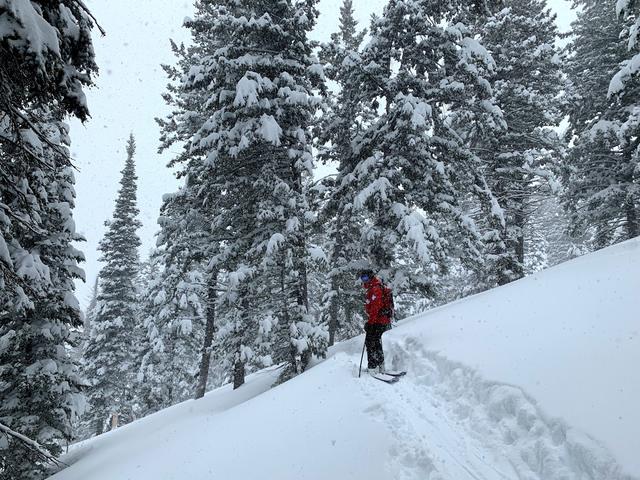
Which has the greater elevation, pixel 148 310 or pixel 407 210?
pixel 407 210

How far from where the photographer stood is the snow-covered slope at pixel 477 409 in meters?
5.04

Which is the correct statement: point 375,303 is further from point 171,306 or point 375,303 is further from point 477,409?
point 171,306

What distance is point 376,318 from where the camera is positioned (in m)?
9.57

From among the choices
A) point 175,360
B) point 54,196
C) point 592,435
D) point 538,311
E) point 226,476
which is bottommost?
point 175,360

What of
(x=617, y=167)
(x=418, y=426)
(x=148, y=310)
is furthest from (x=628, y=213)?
(x=148, y=310)

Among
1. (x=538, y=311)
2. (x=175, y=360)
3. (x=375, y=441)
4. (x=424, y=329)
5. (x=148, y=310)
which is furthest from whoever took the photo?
(x=175, y=360)

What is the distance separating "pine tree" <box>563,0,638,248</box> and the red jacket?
14.8m

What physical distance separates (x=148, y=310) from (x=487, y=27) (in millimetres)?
23937

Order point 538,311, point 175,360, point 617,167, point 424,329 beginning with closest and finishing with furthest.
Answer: point 538,311, point 424,329, point 617,167, point 175,360

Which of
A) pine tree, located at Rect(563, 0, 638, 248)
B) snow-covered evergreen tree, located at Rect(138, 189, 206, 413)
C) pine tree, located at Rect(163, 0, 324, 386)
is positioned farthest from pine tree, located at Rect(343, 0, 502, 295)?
pine tree, located at Rect(563, 0, 638, 248)

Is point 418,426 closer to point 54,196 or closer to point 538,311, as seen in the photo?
point 538,311

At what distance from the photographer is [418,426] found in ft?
21.0

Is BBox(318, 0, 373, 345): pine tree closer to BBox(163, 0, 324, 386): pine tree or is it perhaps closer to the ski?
BBox(163, 0, 324, 386): pine tree

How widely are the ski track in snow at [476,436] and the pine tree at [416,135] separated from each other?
17.7 ft
